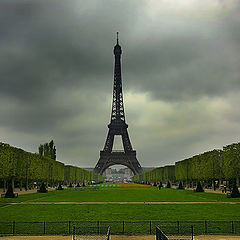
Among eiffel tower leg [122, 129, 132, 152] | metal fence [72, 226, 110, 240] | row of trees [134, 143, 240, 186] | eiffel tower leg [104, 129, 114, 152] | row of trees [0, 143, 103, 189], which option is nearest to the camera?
metal fence [72, 226, 110, 240]

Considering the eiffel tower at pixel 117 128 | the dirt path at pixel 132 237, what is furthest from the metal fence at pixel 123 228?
the eiffel tower at pixel 117 128

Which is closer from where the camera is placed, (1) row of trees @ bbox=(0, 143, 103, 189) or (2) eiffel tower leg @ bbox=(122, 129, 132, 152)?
(1) row of trees @ bbox=(0, 143, 103, 189)

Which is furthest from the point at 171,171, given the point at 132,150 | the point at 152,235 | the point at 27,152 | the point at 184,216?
the point at 152,235

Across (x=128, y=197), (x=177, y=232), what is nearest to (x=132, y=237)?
(x=177, y=232)

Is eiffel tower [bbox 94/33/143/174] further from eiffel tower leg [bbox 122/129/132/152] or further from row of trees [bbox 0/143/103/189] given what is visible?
row of trees [bbox 0/143/103/189]

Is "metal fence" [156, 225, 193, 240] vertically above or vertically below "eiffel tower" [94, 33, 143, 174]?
below

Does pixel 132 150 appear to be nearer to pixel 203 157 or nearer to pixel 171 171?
pixel 171 171

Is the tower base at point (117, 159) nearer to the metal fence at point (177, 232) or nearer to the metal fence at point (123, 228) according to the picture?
the metal fence at point (123, 228)

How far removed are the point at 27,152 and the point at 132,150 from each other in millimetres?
74018

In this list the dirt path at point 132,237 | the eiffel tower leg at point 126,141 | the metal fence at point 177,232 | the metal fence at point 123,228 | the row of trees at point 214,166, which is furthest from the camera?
the eiffel tower leg at point 126,141

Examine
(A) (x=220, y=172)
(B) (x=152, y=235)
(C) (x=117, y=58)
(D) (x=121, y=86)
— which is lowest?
(B) (x=152, y=235)

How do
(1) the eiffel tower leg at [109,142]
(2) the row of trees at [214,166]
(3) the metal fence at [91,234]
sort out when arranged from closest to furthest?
(3) the metal fence at [91,234] < (2) the row of trees at [214,166] < (1) the eiffel tower leg at [109,142]

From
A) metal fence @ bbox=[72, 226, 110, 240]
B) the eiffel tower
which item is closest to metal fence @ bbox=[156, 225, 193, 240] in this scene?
metal fence @ bbox=[72, 226, 110, 240]

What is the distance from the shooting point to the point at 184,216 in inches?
1045
